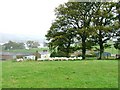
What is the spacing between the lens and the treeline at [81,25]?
2123 centimetres

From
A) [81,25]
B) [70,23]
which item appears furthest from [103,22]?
[70,23]

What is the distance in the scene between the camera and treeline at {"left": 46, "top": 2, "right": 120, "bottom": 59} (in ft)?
69.7

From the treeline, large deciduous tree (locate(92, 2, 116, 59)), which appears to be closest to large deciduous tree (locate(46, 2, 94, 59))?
the treeline

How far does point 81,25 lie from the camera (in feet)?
72.1

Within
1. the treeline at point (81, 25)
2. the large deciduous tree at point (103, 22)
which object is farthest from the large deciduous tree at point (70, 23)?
the large deciduous tree at point (103, 22)

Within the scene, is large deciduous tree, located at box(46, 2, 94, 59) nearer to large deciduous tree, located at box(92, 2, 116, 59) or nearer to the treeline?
the treeline

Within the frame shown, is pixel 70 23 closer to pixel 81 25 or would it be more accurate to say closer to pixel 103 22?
pixel 81 25

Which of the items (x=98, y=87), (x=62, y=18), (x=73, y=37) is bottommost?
(x=98, y=87)

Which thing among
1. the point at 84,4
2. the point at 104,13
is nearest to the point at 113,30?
the point at 104,13

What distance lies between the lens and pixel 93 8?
71.4 feet

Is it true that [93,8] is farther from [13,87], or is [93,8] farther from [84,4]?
[13,87]

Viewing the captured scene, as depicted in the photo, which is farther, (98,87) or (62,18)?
(62,18)

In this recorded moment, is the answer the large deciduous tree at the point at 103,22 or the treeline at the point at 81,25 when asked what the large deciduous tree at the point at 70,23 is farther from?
the large deciduous tree at the point at 103,22

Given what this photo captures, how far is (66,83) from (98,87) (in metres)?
0.63
